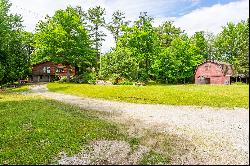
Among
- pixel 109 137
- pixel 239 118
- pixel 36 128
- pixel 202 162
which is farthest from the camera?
pixel 239 118

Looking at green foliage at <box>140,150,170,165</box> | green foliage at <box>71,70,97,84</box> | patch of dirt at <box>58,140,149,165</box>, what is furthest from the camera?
green foliage at <box>71,70,97,84</box>

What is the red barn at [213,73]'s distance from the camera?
81.5m

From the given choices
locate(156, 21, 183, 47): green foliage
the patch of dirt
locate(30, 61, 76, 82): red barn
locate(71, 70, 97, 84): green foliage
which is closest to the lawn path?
the patch of dirt

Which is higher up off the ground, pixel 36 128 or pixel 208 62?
pixel 208 62

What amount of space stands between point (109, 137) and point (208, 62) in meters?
69.6

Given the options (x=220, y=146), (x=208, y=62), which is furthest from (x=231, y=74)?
(x=220, y=146)

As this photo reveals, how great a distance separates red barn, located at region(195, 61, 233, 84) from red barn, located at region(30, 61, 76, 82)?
1552 inches

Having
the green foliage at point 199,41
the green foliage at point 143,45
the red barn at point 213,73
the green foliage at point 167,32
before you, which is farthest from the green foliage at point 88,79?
the green foliage at point 199,41

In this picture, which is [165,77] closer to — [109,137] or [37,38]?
[37,38]

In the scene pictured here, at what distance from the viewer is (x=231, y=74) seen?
8531 centimetres

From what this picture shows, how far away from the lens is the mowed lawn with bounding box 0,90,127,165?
46.3 ft

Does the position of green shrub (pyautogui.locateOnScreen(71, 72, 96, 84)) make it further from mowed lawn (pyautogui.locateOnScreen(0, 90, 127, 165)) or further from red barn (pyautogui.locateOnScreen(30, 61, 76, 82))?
mowed lawn (pyautogui.locateOnScreen(0, 90, 127, 165))

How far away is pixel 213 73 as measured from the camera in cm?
8281

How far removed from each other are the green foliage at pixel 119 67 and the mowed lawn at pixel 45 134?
40651mm
